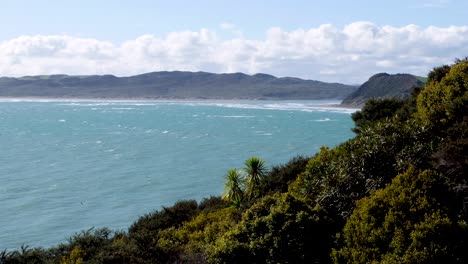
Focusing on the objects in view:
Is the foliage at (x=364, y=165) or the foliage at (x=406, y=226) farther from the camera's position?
the foliage at (x=364, y=165)

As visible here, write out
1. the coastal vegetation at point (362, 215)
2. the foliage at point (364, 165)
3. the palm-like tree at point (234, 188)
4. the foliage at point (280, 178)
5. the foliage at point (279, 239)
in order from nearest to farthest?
the coastal vegetation at point (362, 215) → the foliage at point (279, 239) → the foliage at point (364, 165) → the foliage at point (280, 178) → the palm-like tree at point (234, 188)

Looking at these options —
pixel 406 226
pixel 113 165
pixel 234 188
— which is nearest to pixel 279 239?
pixel 406 226

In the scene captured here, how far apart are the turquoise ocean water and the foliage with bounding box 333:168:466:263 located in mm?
28830

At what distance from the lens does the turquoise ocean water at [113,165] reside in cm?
4594

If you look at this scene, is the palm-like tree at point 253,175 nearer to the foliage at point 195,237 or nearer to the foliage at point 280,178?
the foliage at point 280,178

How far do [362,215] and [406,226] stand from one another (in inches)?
50.6

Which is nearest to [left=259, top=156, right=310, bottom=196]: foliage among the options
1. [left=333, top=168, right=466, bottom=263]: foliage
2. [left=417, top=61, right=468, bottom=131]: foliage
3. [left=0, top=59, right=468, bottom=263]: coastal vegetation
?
[left=0, top=59, right=468, bottom=263]: coastal vegetation

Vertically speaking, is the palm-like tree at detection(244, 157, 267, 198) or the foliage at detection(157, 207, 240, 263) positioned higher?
the palm-like tree at detection(244, 157, 267, 198)

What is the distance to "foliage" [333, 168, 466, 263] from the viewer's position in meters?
12.9

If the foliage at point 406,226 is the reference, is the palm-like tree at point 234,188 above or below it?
below

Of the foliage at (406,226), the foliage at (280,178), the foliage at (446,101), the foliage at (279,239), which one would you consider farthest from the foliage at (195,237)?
the foliage at (446,101)

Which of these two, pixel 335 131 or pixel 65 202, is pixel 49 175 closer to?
pixel 65 202

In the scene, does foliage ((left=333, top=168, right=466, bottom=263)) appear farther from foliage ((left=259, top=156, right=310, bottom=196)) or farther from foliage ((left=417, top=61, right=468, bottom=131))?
foliage ((left=259, top=156, right=310, bottom=196))

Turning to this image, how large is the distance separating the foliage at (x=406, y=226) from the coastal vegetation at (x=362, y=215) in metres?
0.02
